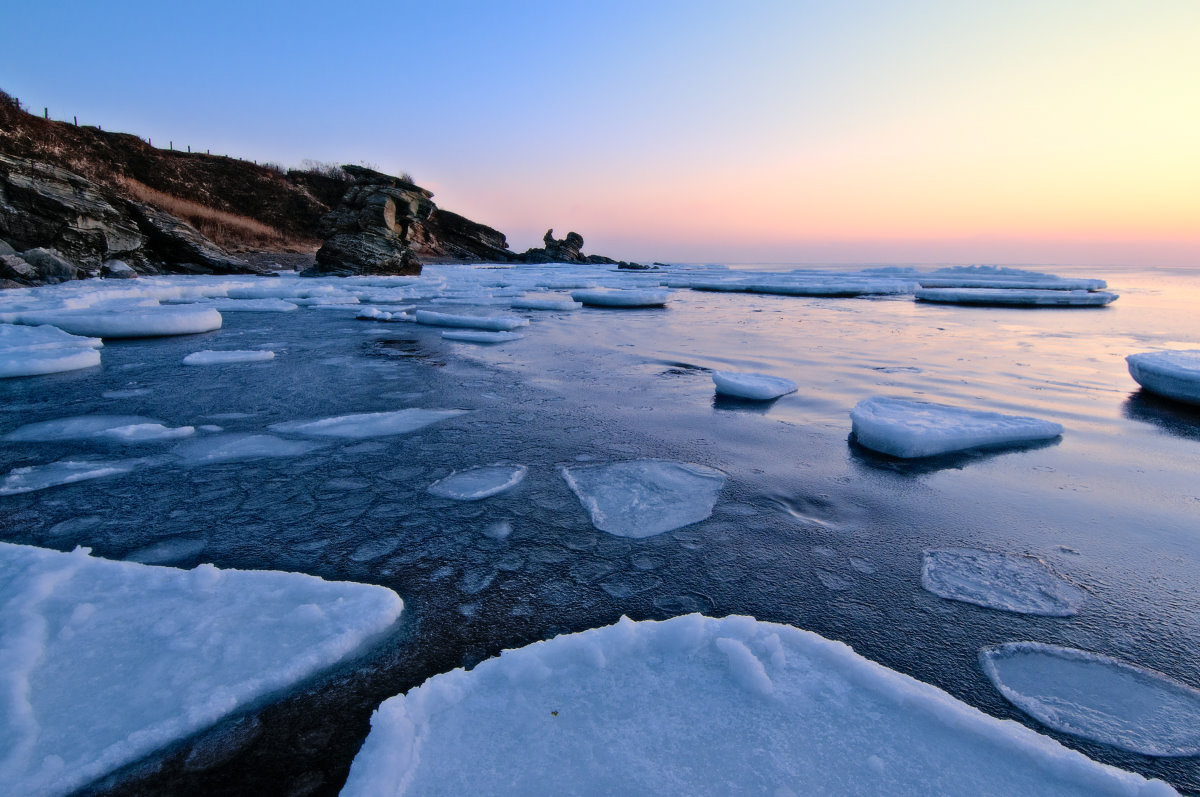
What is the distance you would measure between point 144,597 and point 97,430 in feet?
6.67

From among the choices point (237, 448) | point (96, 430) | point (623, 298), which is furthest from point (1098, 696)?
point (623, 298)

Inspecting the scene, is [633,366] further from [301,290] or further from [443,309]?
[301,290]

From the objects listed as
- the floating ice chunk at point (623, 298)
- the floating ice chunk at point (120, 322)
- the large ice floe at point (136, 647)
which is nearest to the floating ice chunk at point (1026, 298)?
the floating ice chunk at point (623, 298)

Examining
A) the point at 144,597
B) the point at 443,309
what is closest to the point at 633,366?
the point at 144,597

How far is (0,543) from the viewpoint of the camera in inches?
63.0

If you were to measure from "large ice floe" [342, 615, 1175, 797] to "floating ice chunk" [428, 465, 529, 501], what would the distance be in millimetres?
1048

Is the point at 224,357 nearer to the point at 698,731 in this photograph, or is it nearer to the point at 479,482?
the point at 479,482

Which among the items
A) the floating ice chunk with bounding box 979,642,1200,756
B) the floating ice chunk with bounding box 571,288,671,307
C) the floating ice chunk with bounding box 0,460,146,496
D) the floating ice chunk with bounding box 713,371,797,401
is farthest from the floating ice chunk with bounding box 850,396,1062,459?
the floating ice chunk with bounding box 571,288,671,307

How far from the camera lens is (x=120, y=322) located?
5555 millimetres

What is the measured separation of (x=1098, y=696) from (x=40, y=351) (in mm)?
6176

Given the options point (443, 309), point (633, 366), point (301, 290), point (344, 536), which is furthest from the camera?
point (301, 290)

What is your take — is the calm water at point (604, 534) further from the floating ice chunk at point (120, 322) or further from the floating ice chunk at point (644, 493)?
the floating ice chunk at point (120, 322)

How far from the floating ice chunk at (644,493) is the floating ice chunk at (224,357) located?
365 centimetres

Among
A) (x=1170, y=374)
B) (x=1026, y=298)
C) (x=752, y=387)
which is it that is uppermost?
(x=1026, y=298)
